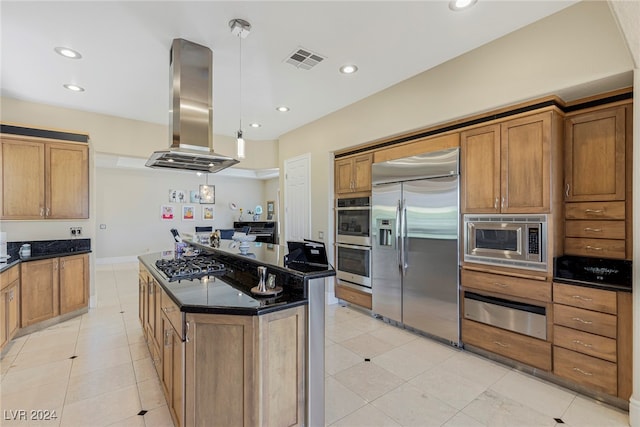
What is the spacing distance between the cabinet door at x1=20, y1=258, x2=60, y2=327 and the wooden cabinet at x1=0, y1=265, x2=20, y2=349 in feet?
0.34

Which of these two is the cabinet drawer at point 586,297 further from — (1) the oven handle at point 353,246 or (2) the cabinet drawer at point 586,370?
(1) the oven handle at point 353,246

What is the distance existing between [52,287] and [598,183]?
6110 millimetres

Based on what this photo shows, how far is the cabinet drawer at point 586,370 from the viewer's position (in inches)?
84.9

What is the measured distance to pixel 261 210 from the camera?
10961 mm

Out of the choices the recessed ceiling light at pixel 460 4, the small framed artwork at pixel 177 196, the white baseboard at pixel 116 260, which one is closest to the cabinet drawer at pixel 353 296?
the recessed ceiling light at pixel 460 4

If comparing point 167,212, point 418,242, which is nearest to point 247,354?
point 418,242

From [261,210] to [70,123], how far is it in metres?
7.00

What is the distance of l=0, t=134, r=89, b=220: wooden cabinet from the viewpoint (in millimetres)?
3662

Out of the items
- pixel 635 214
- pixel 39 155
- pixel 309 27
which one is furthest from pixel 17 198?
pixel 635 214

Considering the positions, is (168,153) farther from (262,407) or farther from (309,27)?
(262,407)

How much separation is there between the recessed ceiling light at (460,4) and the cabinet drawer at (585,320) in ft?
8.11

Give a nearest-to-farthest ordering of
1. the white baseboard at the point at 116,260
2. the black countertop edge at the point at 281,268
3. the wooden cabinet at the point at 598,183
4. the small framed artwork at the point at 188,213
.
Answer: the black countertop edge at the point at 281,268 → the wooden cabinet at the point at 598,183 → the white baseboard at the point at 116,260 → the small framed artwork at the point at 188,213

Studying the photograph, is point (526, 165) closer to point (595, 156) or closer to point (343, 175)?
point (595, 156)

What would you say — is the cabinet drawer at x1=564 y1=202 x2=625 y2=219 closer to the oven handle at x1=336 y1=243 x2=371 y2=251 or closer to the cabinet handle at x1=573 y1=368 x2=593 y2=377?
the cabinet handle at x1=573 y1=368 x2=593 y2=377
